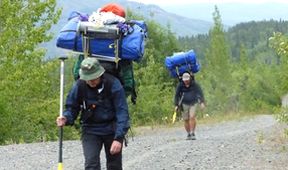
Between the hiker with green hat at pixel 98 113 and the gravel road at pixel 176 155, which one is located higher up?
the hiker with green hat at pixel 98 113

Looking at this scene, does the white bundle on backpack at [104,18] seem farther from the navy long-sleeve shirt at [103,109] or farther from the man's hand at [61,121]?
the man's hand at [61,121]

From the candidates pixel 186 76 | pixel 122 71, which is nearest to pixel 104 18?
pixel 122 71

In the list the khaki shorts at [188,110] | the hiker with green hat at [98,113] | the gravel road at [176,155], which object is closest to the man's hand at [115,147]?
the hiker with green hat at [98,113]

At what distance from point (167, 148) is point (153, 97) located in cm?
1555

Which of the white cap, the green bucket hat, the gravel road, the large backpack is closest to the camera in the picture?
the green bucket hat

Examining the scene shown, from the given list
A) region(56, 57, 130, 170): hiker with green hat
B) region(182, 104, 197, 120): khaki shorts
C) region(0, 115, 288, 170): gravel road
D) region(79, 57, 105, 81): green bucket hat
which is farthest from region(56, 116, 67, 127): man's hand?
region(182, 104, 197, 120): khaki shorts

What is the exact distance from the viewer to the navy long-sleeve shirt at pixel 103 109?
6445 millimetres

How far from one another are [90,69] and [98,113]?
22.1 inches

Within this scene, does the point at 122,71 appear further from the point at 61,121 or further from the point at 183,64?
the point at 183,64

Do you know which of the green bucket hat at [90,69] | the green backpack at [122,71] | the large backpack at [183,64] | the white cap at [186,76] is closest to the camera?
the green bucket hat at [90,69]

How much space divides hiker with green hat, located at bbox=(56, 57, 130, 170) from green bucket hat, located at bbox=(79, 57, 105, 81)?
0.10 feet

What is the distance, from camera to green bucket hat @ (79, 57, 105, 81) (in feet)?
20.4

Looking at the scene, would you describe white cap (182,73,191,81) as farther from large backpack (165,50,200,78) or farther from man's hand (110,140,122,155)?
man's hand (110,140,122,155)

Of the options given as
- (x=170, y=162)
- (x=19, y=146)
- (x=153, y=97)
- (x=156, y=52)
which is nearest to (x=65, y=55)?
(x=170, y=162)
